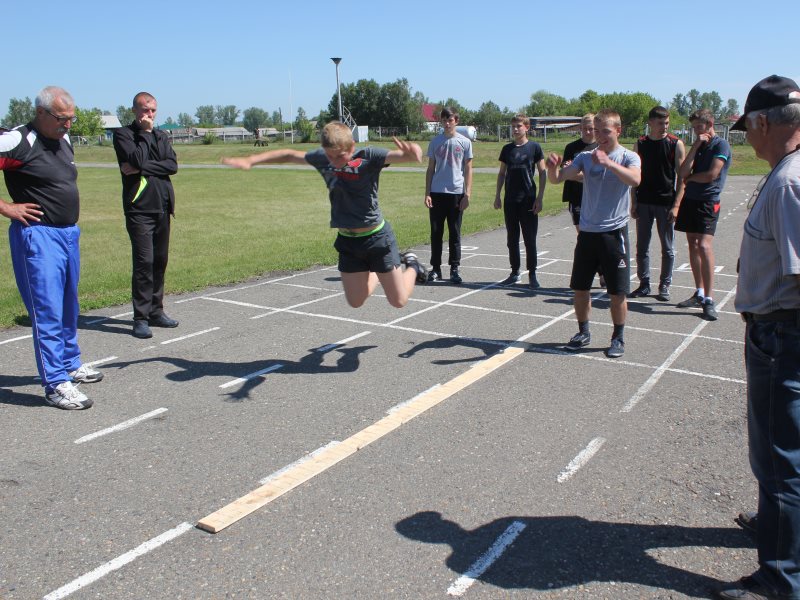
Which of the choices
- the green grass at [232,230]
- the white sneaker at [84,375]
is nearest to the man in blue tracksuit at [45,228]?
the white sneaker at [84,375]

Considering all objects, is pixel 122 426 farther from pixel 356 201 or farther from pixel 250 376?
pixel 356 201

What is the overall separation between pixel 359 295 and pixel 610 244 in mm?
2313

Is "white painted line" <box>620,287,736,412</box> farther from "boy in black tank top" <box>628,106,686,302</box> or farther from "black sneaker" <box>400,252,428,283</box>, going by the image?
"black sneaker" <box>400,252,428,283</box>

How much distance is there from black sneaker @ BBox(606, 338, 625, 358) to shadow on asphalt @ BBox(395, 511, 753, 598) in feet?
9.40

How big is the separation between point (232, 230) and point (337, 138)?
11424 mm

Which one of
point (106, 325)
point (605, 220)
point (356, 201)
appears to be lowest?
point (106, 325)

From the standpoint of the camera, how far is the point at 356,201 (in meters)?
5.75

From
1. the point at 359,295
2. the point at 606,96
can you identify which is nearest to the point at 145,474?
the point at 359,295

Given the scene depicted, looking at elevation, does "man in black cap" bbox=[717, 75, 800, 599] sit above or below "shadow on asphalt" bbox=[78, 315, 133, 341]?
above

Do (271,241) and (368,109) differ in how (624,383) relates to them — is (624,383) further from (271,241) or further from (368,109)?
(368,109)

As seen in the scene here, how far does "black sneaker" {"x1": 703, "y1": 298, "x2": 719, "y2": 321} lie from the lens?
7602 millimetres

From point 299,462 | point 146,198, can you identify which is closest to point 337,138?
point 299,462

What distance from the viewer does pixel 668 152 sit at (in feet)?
27.2

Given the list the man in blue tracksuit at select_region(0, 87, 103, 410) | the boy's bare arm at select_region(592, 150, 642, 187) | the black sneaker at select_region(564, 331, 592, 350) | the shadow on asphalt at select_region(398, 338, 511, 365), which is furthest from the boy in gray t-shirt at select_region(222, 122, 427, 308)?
the black sneaker at select_region(564, 331, 592, 350)
